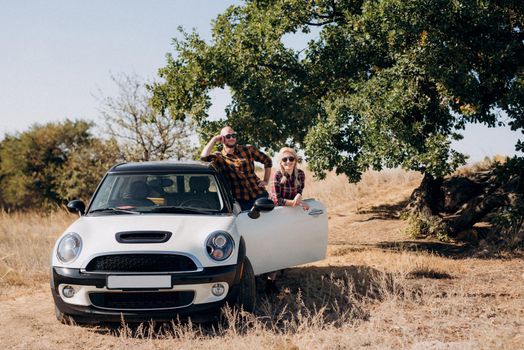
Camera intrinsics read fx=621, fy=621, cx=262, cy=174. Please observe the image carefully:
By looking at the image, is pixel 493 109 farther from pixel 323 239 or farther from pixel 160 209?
pixel 160 209

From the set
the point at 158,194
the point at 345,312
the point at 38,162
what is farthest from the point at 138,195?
the point at 38,162

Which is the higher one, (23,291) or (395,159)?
(395,159)

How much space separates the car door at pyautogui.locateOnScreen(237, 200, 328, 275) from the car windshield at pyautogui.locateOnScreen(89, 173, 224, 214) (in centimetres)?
53

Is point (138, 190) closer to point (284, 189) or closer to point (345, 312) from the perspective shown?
point (284, 189)

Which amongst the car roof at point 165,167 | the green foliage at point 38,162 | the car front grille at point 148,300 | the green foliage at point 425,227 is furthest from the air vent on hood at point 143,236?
the green foliage at point 38,162

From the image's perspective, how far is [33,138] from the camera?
120 feet

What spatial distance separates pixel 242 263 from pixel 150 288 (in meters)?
1.03

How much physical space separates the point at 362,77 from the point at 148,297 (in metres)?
8.65

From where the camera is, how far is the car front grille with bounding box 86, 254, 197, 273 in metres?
6.37

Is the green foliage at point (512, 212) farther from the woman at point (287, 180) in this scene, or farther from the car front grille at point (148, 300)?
the car front grille at point (148, 300)

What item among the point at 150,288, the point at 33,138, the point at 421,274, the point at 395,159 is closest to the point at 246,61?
the point at 395,159

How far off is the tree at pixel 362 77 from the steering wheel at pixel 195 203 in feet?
17.4

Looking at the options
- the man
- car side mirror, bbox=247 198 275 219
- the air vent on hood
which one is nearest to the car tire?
the air vent on hood

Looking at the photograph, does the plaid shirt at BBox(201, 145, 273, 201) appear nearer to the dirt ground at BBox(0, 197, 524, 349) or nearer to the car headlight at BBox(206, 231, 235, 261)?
the dirt ground at BBox(0, 197, 524, 349)
